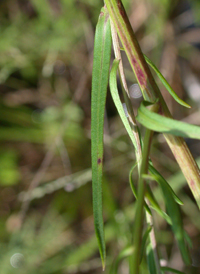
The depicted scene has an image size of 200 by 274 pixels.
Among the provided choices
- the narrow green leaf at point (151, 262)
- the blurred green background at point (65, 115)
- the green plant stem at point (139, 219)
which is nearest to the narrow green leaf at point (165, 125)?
the green plant stem at point (139, 219)

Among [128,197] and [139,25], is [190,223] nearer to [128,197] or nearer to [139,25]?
[128,197]

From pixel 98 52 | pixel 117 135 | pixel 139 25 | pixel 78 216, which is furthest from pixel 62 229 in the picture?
pixel 98 52

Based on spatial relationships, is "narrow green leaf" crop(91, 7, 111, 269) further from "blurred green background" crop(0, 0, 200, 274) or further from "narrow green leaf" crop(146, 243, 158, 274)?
"blurred green background" crop(0, 0, 200, 274)

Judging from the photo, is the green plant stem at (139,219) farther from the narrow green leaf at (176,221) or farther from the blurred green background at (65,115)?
the blurred green background at (65,115)

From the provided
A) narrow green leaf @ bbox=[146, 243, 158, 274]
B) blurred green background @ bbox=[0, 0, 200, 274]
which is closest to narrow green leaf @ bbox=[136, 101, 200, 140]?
narrow green leaf @ bbox=[146, 243, 158, 274]

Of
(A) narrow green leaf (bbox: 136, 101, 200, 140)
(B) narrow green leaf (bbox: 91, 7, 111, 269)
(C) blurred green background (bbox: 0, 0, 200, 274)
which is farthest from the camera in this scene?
(C) blurred green background (bbox: 0, 0, 200, 274)

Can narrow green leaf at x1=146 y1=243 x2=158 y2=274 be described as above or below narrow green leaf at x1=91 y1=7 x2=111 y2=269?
below

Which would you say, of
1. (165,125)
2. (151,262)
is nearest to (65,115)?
(151,262)
